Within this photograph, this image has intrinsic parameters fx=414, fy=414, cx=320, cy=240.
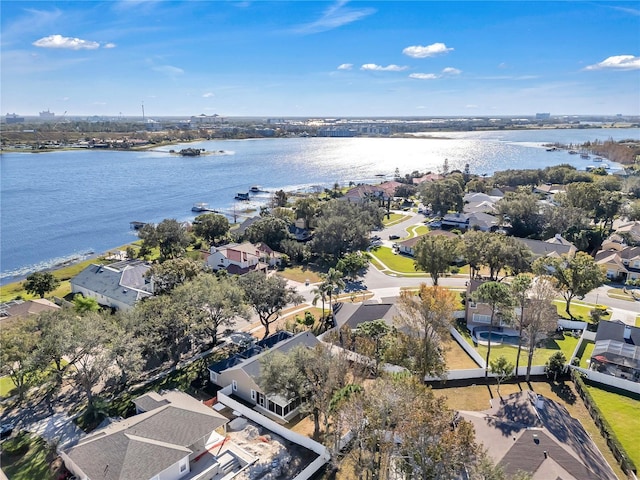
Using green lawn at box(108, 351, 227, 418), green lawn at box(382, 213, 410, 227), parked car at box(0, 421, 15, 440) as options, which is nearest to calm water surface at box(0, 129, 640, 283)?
green lawn at box(382, 213, 410, 227)

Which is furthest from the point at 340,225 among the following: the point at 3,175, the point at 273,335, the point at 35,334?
the point at 3,175

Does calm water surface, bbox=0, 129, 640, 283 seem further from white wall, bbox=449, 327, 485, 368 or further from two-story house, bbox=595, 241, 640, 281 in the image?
two-story house, bbox=595, 241, 640, 281

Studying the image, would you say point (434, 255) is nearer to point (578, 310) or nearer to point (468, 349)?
point (468, 349)

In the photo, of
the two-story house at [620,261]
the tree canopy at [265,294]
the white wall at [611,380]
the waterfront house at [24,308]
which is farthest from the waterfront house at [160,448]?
the two-story house at [620,261]

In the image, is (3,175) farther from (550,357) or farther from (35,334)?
(550,357)

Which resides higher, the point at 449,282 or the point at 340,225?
the point at 340,225
